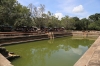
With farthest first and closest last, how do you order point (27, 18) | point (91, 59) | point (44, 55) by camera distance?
point (27, 18)
point (44, 55)
point (91, 59)

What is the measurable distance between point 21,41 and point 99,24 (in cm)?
4673

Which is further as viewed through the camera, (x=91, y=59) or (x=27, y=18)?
(x=27, y=18)

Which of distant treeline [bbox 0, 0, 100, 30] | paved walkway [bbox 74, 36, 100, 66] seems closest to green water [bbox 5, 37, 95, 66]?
paved walkway [bbox 74, 36, 100, 66]

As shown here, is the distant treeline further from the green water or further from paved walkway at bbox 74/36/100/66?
paved walkway at bbox 74/36/100/66

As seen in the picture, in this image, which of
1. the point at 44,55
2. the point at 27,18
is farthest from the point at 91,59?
the point at 27,18

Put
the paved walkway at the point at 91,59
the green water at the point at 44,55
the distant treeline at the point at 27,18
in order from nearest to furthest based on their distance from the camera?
1. the paved walkway at the point at 91,59
2. the green water at the point at 44,55
3. the distant treeline at the point at 27,18

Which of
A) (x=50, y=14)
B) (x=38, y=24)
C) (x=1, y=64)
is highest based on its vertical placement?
(x=50, y=14)

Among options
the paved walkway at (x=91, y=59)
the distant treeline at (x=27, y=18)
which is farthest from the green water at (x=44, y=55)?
the distant treeline at (x=27, y=18)

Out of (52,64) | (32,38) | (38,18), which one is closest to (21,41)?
(32,38)

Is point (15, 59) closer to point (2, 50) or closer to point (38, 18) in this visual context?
point (2, 50)

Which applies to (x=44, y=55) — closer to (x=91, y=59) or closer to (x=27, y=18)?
(x=91, y=59)

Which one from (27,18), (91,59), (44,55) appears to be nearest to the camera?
(91,59)

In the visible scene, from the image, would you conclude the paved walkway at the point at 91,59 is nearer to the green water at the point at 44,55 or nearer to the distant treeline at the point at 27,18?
the green water at the point at 44,55

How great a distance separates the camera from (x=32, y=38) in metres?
21.5
